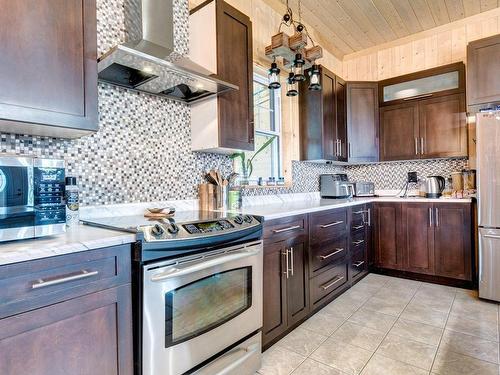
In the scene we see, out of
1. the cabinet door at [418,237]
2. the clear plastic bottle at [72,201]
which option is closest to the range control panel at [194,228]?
the clear plastic bottle at [72,201]

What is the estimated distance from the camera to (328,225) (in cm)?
266

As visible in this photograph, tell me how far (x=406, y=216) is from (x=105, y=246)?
334cm

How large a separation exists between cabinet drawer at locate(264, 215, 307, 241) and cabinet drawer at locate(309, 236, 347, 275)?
10.5 inches

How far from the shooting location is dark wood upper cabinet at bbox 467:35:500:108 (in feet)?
9.69

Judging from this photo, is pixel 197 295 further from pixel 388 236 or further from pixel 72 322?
pixel 388 236

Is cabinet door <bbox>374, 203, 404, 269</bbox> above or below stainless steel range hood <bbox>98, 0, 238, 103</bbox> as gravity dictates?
below

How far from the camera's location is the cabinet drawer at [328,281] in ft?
8.10

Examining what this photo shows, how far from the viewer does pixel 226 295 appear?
5.31 ft

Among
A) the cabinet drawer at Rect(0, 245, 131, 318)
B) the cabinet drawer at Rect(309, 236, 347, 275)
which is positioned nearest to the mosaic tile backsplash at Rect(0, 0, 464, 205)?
the cabinet drawer at Rect(0, 245, 131, 318)

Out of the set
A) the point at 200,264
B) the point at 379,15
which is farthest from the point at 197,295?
the point at 379,15

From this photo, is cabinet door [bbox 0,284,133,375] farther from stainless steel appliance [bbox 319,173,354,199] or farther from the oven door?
stainless steel appliance [bbox 319,173,354,199]

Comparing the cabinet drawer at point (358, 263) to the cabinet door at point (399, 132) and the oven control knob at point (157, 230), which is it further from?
A: the oven control knob at point (157, 230)

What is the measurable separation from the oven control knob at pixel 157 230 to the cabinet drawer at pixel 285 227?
80cm

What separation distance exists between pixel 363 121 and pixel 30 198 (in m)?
3.80
